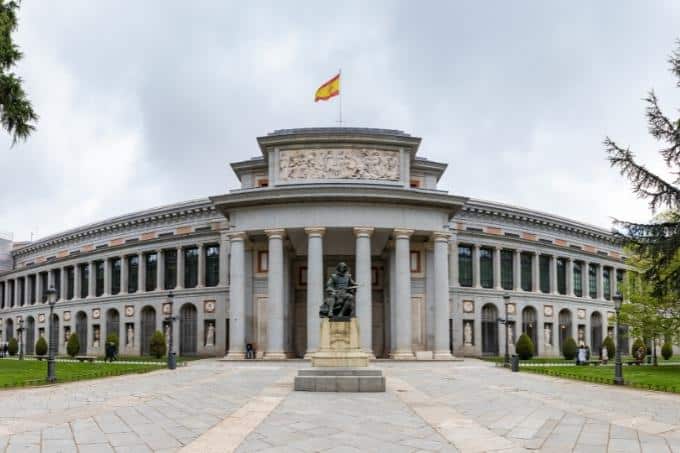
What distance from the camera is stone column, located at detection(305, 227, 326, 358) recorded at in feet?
162

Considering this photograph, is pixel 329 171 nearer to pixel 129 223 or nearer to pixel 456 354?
pixel 456 354

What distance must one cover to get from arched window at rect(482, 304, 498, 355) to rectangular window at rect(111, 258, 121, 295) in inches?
1646

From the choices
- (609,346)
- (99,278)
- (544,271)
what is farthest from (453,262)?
(99,278)

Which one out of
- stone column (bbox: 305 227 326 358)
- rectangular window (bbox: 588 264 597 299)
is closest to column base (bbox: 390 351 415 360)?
stone column (bbox: 305 227 326 358)

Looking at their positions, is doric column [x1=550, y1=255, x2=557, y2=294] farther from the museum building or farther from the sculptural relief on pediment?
the sculptural relief on pediment

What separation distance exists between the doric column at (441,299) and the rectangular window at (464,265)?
61.7ft

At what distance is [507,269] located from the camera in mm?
74625

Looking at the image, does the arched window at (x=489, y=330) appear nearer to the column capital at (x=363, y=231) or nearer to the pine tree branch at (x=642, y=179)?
the column capital at (x=363, y=231)

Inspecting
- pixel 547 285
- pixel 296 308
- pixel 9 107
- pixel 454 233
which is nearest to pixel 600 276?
pixel 547 285

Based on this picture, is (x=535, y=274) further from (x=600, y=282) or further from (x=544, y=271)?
(x=600, y=282)

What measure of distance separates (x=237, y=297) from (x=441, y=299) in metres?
15.7

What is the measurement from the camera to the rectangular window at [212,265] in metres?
69.6

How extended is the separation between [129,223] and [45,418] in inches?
2514

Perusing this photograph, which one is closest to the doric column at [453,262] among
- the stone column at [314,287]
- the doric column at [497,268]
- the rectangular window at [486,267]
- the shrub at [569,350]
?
the rectangular window at [486,267]
